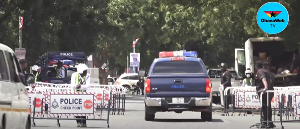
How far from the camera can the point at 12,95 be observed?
1276cm

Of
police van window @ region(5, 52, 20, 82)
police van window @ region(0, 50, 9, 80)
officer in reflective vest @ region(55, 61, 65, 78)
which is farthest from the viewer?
officer in reflective vest @ region(55, 61, 65, 78)

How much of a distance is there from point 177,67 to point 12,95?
10.2 m

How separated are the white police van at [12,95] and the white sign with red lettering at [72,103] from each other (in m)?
4.93

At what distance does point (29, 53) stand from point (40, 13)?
247 cm

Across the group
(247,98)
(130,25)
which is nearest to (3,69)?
(247,98)

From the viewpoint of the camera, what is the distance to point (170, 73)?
2239 cm

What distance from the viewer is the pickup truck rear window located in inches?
885

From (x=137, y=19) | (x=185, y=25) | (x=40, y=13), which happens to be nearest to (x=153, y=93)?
(x=40, y=13)

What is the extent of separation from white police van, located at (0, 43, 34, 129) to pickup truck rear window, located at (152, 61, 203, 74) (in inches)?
323

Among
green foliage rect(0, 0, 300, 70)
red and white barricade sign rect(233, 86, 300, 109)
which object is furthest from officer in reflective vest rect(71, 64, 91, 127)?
green foliage rect(0, 0, 300, 70)

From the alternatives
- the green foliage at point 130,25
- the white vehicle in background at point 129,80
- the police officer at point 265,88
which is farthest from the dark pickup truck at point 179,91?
the white vehicle in background at point 129,80

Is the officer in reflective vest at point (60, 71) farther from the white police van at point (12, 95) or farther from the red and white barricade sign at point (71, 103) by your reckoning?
the white police van at point (12, 95)

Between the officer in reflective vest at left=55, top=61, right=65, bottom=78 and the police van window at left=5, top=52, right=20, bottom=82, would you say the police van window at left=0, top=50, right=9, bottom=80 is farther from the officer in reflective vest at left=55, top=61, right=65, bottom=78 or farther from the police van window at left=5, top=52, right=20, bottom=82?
the officer in reflective vest at left=55, top=61, right=65, bottom=78

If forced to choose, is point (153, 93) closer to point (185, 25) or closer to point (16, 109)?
point (16, 109)
